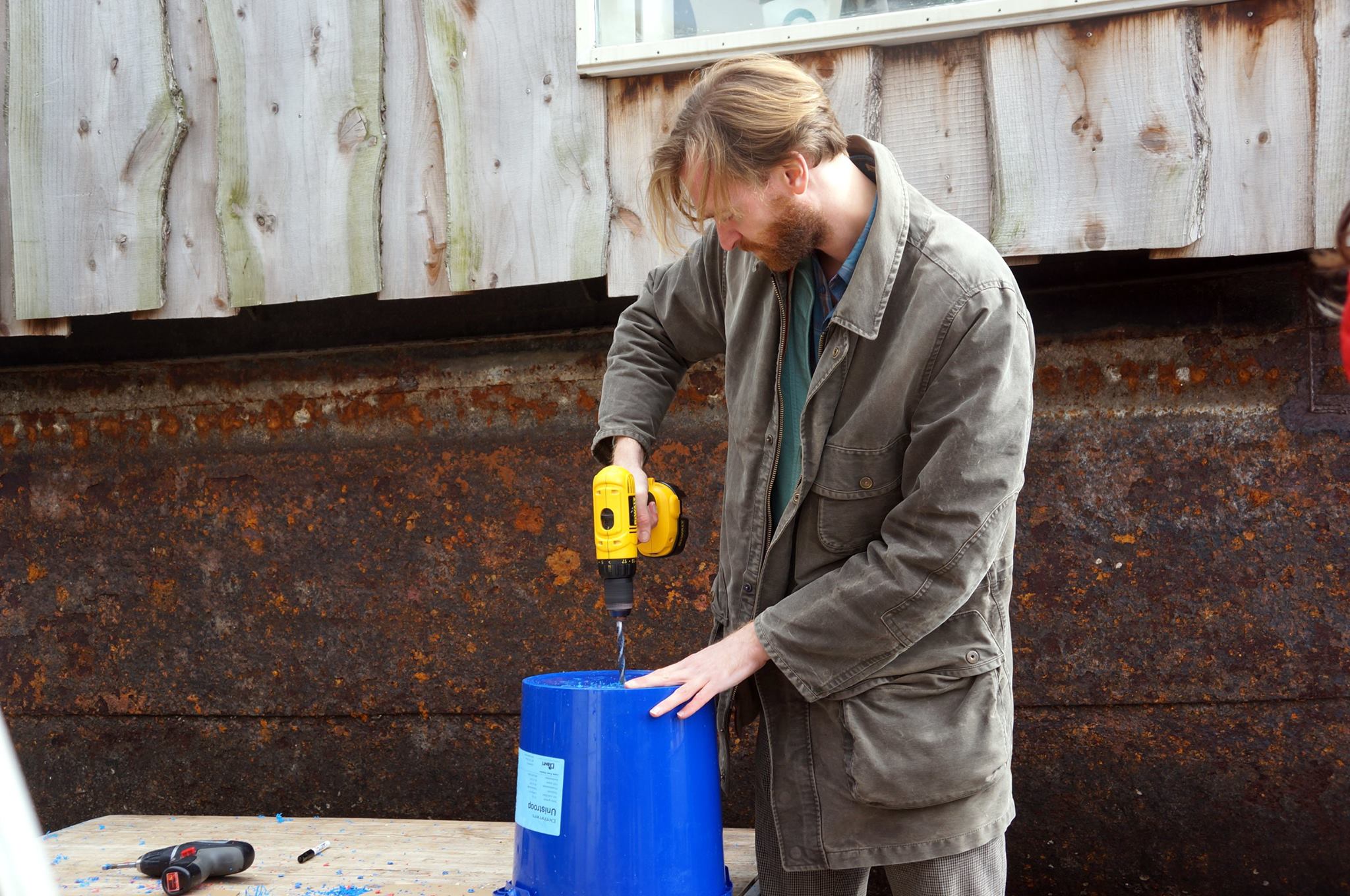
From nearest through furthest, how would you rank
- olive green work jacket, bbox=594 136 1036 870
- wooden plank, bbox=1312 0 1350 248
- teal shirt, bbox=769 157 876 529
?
olive green work jacket, bbox=594 136 1036 870 → teal shirt, bbox=769 157 876 529 → wooden plank, bbox=1312 0 1350 248

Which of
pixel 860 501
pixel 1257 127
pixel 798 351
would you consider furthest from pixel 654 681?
pixel 1257 127

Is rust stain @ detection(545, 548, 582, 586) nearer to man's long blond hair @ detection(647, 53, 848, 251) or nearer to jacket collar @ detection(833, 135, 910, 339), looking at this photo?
man's long blond hair @ detection(647, 53, 848, 251)

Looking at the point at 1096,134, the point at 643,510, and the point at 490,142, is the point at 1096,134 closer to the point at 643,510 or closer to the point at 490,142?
the point at 643,510

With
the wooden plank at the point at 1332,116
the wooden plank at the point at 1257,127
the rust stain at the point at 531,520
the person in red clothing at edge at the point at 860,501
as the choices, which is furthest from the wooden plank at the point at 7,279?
the wooden plank at the point at 1332,116

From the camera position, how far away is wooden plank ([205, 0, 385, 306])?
2.50 meters

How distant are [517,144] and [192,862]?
1714 millimetres

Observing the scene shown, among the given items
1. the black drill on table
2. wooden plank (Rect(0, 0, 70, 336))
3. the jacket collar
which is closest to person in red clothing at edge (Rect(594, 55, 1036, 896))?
the jacket collar

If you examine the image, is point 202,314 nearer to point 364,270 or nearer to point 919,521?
point 364,270

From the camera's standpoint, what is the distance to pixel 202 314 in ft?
8.62

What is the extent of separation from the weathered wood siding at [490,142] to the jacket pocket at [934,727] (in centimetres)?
93

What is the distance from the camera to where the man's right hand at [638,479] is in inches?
76.8

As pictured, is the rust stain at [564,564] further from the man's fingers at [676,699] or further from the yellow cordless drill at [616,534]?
the man's fingers at [676,699]

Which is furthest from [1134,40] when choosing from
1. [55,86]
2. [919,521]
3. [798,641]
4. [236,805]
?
[236,805]

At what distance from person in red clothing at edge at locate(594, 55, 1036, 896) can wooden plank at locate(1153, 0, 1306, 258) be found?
729mm
